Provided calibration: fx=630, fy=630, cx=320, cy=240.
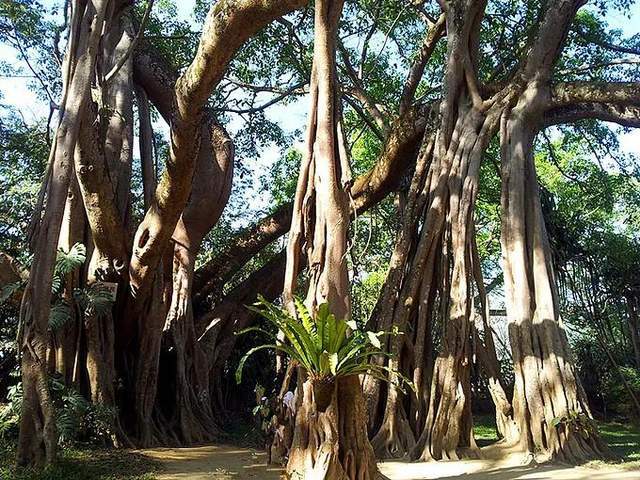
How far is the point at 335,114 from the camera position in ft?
16.3

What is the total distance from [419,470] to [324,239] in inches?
95.0

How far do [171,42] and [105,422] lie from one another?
6169mm

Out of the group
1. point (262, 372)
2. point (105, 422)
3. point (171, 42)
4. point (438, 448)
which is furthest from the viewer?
point (262, 372)

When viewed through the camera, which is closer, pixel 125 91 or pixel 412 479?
pixel 412 479

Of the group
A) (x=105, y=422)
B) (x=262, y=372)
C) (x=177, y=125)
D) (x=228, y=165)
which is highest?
(x=228, y=165)

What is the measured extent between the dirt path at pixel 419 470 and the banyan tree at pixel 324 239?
31cm

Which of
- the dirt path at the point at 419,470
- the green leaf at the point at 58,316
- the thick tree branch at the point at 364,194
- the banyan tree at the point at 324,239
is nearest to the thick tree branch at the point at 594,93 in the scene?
the banyan tree at the point at 324,239

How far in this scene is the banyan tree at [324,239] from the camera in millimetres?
4945

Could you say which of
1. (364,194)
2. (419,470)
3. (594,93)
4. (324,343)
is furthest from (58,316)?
(594,93)

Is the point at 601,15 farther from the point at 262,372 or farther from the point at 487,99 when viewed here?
the point at 262,372

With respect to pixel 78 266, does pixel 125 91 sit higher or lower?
higher

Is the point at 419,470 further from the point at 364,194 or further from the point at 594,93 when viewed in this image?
the point at 594,93

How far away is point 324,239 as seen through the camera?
4688 millimetres

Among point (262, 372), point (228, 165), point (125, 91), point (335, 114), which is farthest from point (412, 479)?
point (262, 372)
